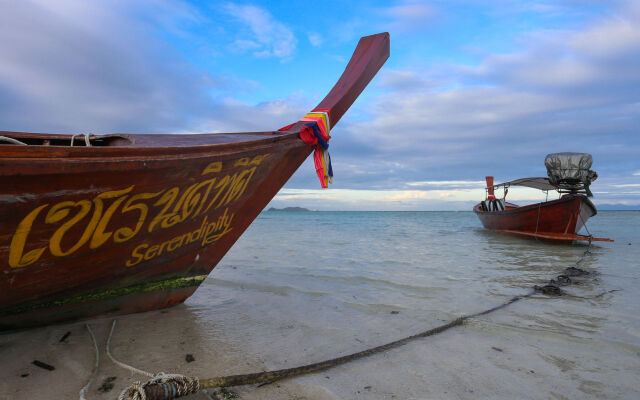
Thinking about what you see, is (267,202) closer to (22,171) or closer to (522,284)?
(22,171)

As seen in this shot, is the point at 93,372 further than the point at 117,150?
Yes

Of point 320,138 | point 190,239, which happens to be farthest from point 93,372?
point 320,138

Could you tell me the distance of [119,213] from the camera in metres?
2.26

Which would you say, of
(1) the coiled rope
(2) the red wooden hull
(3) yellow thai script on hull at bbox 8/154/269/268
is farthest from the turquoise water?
(2) the red wooden hull

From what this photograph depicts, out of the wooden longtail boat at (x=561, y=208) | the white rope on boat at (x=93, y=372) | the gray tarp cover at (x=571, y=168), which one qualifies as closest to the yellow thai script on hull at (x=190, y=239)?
the white rope on boat at (x=93, y=372)

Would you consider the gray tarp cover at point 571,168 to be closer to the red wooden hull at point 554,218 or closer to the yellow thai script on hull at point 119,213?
the red wooden hull at point 554,218

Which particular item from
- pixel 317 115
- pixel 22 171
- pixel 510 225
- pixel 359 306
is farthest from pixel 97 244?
pixel 510 225

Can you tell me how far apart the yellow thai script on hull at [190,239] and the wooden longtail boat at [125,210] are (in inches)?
0.5

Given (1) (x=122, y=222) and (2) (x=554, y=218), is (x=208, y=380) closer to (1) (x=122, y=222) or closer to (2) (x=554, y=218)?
(1) (x=122, y=222)

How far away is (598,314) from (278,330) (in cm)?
340

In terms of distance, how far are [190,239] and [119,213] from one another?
784 millimetres

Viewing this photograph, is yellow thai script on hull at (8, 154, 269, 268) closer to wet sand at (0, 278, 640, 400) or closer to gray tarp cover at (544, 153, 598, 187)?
wet sand at (0, 278, 640, 400)

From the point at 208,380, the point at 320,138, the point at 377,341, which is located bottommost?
the point at 377,341

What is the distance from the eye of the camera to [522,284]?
16.6ft
